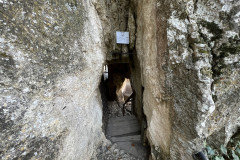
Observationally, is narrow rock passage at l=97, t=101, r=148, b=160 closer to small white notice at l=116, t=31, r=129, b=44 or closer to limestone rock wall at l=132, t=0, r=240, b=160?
limestone rock wall at l=132, t=0, r=240, b=160

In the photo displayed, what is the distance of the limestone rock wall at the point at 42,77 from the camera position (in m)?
0.56

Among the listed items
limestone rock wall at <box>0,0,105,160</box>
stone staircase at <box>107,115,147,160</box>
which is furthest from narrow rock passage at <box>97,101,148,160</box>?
limestone rock wall at <box>0,0,105,160</box>

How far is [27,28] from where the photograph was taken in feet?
2.08

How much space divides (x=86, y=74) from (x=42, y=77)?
0.50 metres

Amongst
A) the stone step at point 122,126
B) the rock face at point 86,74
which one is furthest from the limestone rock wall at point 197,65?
the stone step at point 122,126

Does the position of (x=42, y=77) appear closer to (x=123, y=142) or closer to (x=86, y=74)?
(x=86, y=74)

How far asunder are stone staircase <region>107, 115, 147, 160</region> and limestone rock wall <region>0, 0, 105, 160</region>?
3.20 ft

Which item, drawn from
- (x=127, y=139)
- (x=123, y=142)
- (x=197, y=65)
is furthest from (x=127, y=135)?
(x=197, y=65)

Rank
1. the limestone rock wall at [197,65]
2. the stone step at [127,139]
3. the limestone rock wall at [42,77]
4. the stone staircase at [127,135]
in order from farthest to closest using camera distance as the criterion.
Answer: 1. the stone step at [127,139]
2. the stone staircase at [127,135]
3. the limestone rock wall at [197,65]
4. the limestone rock wall at [42,77]

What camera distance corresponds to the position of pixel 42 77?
72 centimetres

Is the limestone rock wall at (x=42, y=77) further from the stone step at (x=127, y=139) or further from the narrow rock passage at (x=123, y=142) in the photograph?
the stone step at (x=127, y=139)

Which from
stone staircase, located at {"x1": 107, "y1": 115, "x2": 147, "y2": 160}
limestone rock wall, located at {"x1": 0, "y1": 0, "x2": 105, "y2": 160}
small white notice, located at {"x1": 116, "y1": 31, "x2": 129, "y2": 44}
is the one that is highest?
small white notice, located at {"x1": 116, "y1": 31, "x2": 129, "y2": 44}

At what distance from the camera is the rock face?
0.60 meters

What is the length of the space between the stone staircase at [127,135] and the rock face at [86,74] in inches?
22.5
